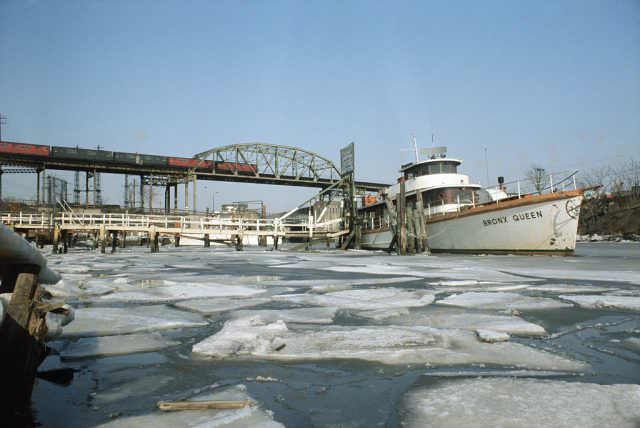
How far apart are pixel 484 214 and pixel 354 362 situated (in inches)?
619

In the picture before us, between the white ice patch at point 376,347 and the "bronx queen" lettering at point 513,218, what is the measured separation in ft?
45.5

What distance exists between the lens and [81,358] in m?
2.46

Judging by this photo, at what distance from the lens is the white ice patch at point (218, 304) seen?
4156mm

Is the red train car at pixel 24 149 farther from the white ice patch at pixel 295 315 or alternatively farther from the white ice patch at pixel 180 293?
the white ice patch at pixel 295 315

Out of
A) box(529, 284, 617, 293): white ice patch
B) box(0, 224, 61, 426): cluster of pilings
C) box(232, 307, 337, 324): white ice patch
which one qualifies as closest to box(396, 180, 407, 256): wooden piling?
box(529, 284, 617, 293): white ice patch

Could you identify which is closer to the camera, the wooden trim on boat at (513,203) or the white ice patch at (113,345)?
the white ice patch at (113,345)

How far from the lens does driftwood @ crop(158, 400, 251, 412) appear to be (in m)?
1.71

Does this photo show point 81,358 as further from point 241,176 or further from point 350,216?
point 241,176

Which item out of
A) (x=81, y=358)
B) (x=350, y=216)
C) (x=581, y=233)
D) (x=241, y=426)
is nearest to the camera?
(x=241, y=426)

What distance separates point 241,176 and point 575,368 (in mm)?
50510

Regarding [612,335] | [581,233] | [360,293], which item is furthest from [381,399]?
[581,233]

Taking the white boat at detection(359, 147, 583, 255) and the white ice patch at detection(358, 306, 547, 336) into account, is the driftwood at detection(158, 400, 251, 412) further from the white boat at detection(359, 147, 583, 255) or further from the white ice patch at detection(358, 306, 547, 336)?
the white boat at detection(359, 147, 583, 255)

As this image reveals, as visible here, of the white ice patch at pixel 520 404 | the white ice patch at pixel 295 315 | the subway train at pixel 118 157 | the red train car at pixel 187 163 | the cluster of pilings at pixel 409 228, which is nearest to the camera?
the white ice patch at pixel 520 404

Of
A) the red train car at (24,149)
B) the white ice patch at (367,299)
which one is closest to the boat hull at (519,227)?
the white ice patch at (367,299)
